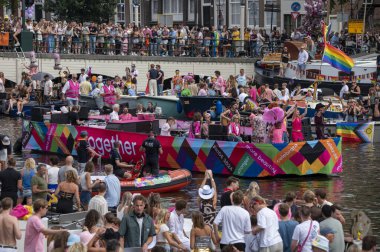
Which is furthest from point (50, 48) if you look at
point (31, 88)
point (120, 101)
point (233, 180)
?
point (233, 180)

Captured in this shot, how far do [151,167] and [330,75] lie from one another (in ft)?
69.9

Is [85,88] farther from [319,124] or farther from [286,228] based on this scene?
[286,228]

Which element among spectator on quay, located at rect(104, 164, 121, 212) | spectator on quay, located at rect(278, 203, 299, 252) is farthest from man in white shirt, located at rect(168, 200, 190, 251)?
spectator on quay, located at rect(104, 164, 121, 212)

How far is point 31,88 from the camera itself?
1822 inches

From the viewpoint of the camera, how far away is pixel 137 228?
55.8 ft

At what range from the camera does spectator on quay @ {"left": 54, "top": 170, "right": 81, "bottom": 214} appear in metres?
20.5

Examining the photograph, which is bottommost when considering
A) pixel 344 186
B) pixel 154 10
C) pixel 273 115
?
pixel 344 186

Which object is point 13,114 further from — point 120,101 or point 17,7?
point 17,7

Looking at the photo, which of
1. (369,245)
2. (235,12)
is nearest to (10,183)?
(369,245)

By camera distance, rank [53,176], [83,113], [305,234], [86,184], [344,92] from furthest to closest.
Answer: [344,92], [83,113], [53,176], [86,184], [305,234]

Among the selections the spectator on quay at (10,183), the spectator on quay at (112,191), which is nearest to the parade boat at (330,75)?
the spectator on quay at (112,191)

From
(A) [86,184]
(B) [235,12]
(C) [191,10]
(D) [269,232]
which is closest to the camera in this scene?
(D) [269,232]

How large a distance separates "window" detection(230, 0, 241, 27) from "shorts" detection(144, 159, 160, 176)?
40164 millimetres

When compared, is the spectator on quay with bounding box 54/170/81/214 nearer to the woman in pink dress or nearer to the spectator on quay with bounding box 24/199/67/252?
the spectator on quay with bounding box 24/199/67/252
